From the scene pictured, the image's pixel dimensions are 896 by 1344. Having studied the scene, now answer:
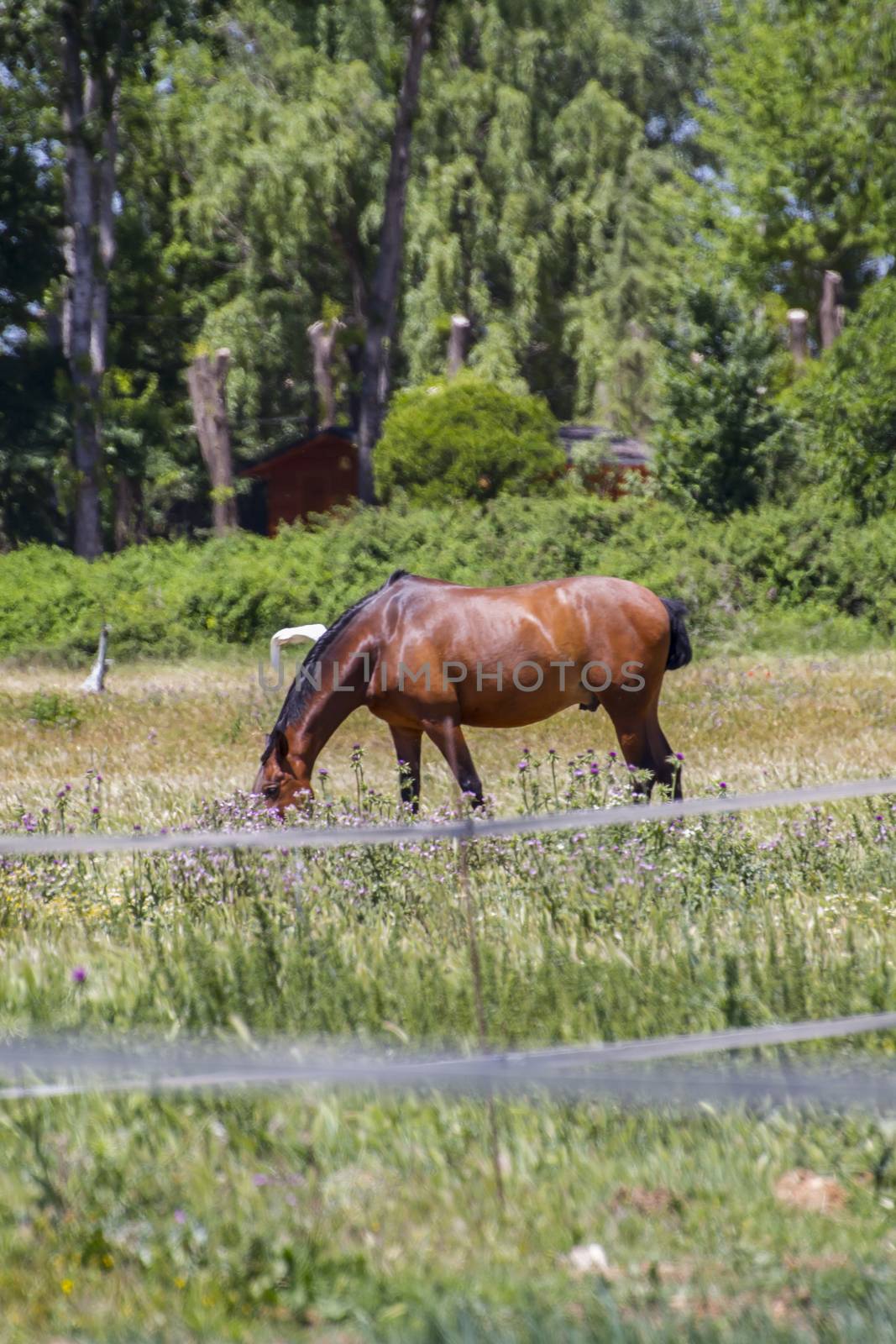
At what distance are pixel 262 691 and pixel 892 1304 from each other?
1414 centimetres

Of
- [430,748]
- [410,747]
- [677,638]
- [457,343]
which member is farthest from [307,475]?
[410,747]

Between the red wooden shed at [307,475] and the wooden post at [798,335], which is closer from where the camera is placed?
the wooden post at [798,335]

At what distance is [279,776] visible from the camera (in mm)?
9398

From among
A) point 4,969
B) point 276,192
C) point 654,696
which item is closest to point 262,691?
point 654,696

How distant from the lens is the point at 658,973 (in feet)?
19.0

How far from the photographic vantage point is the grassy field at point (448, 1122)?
377 cm

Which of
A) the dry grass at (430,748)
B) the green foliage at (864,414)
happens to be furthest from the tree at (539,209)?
the dry grass at (430,748)

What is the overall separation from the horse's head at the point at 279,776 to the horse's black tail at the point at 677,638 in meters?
2.69

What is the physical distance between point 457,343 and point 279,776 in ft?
104

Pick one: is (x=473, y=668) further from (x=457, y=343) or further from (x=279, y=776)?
(x=457, y=343)

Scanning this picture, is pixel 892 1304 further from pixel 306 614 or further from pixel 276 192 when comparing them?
pixel 276 192

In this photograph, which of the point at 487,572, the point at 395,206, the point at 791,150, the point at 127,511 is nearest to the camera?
the point at 487,572

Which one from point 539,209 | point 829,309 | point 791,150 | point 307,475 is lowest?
point 307,475

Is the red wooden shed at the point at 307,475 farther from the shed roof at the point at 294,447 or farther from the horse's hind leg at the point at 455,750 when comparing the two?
the horse's hind leg at the point at 455,750
